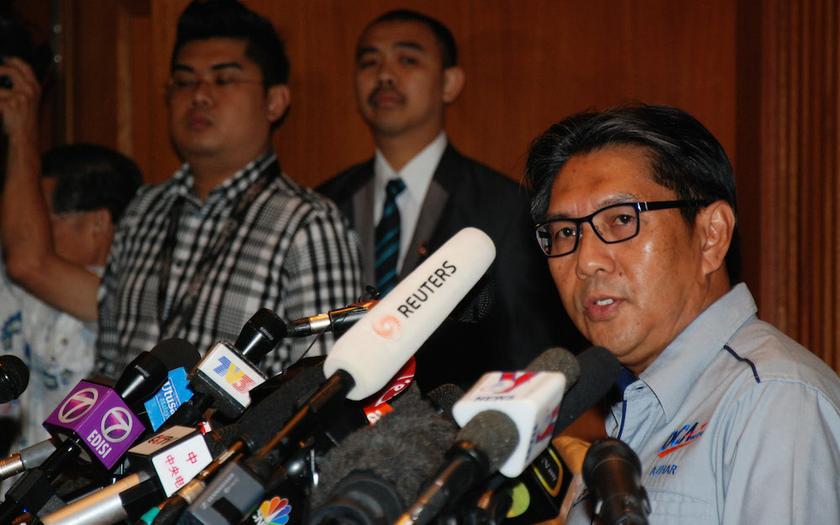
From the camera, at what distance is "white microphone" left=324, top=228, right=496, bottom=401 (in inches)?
42.9

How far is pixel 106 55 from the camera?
172 inches

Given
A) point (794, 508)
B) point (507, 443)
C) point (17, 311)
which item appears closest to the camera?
point (507, 443)

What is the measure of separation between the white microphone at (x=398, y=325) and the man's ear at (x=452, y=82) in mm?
2367

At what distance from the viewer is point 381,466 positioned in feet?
3.22

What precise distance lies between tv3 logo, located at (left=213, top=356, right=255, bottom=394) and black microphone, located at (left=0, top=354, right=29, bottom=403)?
0.92 feet

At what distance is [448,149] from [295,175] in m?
0.79

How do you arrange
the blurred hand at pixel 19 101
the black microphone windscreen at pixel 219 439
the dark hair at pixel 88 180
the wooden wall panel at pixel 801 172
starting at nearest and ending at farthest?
the black microphone windscreen at pixel 219 439
the wooden wall panel at pixel 801 172
the blurred hand at pixel 19 101
the dark hair at pixel 88 180

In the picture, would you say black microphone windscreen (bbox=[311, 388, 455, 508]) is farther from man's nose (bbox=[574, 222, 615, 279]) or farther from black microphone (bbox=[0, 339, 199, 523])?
man's nose (bbox=[574, 222, 615, 279])

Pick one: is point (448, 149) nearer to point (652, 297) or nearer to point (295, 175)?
point (295, 175)

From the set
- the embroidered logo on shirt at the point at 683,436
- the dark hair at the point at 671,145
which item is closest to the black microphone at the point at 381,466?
the embroidered logo on shirt at the point at 683,436

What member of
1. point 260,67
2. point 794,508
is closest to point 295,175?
point 260,67

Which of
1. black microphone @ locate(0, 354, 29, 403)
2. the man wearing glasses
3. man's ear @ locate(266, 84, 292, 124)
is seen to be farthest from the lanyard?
black microphone @ locate(0, 354, 29, 403)

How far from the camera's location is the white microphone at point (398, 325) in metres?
1.09

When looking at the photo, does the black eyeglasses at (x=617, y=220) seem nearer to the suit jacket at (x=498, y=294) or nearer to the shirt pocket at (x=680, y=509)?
the shirt pocket at (x=680, y=509)
